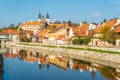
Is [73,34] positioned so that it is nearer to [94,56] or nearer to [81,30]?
[81,30]

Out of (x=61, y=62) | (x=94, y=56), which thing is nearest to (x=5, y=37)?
(x=61, y=62)

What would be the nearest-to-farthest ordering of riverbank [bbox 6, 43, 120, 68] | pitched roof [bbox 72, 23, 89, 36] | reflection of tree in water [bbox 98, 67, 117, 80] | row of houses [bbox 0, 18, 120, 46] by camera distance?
reflection of tree in water [bbox 98, 67, 117, 80] → riverbank [bbox 6, 43, 120, 68] → row of houses [bbox 0, 18, 120, 46] → pitched roof [bbox 72, 23, 89, 36]

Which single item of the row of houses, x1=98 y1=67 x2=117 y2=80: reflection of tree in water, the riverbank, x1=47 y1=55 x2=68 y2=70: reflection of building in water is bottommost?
x1=98 y1=67 x2=117 y2=80: reflection of tree in water

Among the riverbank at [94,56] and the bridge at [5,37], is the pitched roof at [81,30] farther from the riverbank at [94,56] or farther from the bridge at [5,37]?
the bridge at [5,37]

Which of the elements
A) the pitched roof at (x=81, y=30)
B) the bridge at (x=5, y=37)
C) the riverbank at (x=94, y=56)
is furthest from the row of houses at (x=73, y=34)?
the riverbank at (x=94, y=56)

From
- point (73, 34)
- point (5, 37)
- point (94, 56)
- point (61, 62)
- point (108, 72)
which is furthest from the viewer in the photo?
point (5, 37)

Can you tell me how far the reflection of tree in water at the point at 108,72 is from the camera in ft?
112

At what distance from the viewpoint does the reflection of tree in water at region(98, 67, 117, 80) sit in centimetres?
3409

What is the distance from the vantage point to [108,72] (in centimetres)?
3728

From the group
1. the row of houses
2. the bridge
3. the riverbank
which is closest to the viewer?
the riverbank

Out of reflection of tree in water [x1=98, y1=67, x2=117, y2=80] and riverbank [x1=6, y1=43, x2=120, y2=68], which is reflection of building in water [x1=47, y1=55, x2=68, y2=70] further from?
reflection of tree in water [x1=98, y1=67, x2=117, y2=80]

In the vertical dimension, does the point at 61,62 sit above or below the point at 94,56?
below

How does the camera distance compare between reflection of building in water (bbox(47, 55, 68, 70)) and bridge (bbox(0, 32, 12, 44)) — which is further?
bridge (bbox(0, 32, 12, 44))

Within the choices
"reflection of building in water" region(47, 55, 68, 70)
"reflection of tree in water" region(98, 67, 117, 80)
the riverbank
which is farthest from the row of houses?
"reflection of tree in water" region(98, 67, 117, 80)
